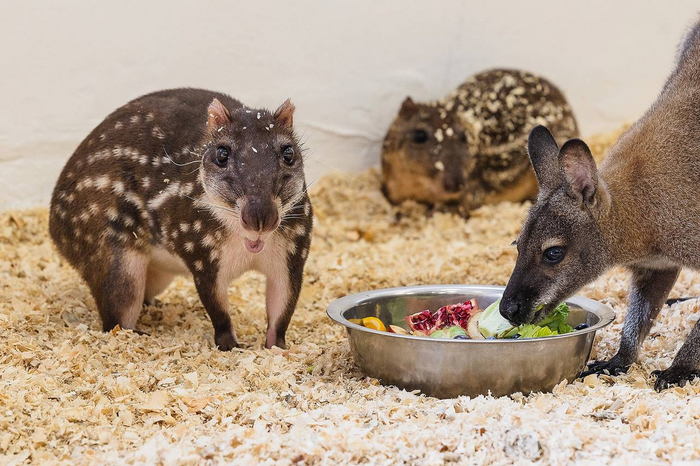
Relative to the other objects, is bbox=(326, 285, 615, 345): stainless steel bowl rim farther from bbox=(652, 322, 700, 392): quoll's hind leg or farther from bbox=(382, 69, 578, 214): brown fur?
bbox=(382, 69, 578, 214): brown fur

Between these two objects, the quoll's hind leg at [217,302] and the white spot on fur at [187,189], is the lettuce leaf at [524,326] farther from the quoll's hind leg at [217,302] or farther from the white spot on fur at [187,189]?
the white spot on fur at [187,189]

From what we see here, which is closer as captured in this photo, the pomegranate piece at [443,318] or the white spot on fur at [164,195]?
the pomegranate piece at [443,318]

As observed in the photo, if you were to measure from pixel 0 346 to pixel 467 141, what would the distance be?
16.4ft

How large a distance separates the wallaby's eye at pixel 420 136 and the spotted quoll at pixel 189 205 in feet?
10.3

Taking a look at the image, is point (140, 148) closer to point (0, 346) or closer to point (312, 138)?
point (0, 346)

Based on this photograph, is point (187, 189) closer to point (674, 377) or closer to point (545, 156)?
point (545, 156)

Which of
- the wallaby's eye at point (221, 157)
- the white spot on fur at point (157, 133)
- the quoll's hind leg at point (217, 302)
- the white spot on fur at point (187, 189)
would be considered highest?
the wallaby's eye at point (221, 157)

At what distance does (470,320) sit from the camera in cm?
438

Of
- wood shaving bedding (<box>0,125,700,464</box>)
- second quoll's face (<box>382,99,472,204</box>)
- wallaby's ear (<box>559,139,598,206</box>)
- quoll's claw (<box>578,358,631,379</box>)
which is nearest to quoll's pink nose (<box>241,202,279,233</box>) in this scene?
wood shaving bedding (<box>0,125,700,464</box>)

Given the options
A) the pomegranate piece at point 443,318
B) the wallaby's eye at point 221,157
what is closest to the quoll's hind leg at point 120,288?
the wallaby's eye at point 221,157

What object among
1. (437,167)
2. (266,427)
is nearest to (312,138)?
(437,167)

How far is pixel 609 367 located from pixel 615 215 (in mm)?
846

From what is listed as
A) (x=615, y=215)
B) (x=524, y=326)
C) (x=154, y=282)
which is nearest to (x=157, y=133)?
(x=154, y=282)

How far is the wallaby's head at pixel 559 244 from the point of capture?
13.0ft
